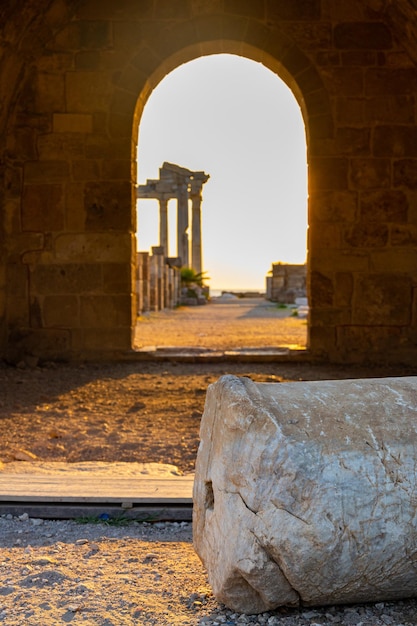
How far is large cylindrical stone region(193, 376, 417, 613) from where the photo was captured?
5.78ft

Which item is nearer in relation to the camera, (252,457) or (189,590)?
(252,457)

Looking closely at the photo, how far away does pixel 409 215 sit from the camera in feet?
24.4

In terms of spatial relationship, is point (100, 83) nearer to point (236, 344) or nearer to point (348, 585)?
point (236, 344)

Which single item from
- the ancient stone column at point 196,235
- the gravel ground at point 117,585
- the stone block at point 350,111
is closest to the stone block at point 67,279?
the stone block at point 350,111

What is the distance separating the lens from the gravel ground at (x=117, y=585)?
1903mm

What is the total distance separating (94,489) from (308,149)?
17.8 feet

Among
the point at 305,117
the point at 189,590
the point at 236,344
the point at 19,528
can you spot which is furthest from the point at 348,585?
the point at 236,344

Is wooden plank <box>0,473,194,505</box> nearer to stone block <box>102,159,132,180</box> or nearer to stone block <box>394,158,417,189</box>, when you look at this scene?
stone block <box>102,159,132,180</box>

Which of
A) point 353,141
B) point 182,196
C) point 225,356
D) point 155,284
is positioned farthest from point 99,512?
point 182,196

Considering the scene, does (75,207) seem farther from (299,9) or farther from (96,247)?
(299,9)

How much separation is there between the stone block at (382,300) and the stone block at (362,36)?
251 cm

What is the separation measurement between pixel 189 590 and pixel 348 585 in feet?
1.77

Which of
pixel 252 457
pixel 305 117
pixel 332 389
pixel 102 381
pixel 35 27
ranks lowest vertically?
pixel 102 381

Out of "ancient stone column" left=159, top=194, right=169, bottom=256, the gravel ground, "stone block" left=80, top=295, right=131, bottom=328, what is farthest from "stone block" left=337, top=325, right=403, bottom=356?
"ancient stone column" left=159, top=194, right=169, bottom=256
